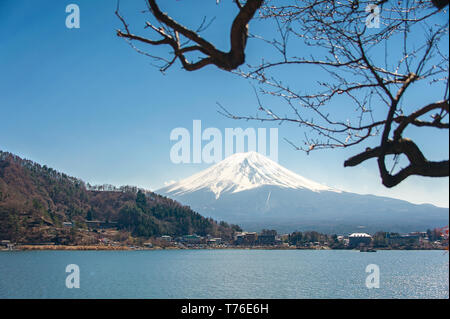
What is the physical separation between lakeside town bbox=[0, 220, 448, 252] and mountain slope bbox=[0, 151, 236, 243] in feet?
3.48

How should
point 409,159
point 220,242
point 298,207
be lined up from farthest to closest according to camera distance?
point 298,207 < point 220,242 < point 409,159

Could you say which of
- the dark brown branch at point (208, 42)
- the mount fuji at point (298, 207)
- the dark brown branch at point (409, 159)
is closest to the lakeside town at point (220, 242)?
the mount fuji at point (298, 207)

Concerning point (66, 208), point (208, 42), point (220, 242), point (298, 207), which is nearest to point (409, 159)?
point (208, 42)

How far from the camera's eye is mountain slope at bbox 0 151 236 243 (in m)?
62.4

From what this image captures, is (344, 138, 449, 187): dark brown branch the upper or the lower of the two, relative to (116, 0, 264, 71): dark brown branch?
lower

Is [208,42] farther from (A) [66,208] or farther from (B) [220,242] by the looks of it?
(A) [66,208]

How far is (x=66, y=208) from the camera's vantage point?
74438 mm

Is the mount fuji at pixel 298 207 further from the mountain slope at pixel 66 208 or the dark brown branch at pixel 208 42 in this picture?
the dark brown branch at pixel 208 42

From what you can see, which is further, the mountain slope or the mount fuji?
the mount fuji

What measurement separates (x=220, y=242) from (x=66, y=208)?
79.1 ft

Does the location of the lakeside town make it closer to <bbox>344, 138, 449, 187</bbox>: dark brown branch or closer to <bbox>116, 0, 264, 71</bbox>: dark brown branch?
<bbox>344, 138, 449, 187</bbox>: dark brown branch

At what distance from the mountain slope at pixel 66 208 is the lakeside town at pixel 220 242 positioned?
1061 millimetres

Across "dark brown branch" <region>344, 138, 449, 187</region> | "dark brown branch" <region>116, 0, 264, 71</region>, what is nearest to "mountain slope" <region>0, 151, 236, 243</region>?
"dark brown branch" <region>116, 0, 264, 71</region>
